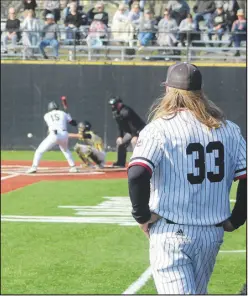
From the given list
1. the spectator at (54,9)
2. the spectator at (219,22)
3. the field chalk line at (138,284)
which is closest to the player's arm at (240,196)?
the field chalk line at (138,284)

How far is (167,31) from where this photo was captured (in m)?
29.8

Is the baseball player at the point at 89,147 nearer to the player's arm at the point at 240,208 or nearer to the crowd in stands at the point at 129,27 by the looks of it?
the crowd in stands at the point at 129,27

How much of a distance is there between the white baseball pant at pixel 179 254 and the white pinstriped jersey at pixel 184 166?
0.06 metres

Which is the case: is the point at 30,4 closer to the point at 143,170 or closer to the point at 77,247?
the point at 77,247

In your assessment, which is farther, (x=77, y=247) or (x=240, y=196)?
(x=77, y=247)

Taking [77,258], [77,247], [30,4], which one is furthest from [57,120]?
[77,258]

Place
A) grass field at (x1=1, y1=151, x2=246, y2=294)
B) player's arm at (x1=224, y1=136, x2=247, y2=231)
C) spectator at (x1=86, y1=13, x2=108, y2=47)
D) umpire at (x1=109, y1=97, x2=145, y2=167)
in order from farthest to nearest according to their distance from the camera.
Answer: spectator at (x1=86, y1=13, x2=108, y2=47), umpire at (x1=109, y1=97, x2=145, y2=167), grass field at (x1=1, y1=151, x2=246, y2=294), player's arm at (x1=224, y1=136, x2=247, y2=231)

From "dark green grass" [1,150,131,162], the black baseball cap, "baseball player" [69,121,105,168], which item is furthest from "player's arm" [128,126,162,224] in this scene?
"dark green grass" [1,150,131,162]

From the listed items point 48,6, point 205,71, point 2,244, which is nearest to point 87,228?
point 2,244

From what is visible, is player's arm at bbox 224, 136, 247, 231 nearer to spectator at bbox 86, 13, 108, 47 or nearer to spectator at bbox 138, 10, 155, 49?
spectator at bbox 138, 10, 155, 49

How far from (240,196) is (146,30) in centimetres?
2474

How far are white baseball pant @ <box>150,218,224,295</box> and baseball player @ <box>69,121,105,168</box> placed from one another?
17.6m

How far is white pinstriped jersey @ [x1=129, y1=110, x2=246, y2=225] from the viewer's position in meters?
5.21

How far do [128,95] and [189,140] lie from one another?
2484 cm
